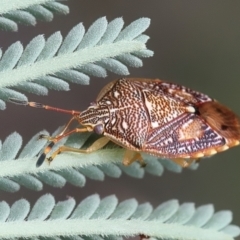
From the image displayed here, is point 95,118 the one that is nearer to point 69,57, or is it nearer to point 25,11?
point 69,57

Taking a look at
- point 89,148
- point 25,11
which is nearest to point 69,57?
point 25,11

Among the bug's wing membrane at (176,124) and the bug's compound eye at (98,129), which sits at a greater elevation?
the bug's wing membrane at (176,124)

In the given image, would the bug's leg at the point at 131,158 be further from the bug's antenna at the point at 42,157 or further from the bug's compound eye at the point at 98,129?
the bug's antenna at the point at 42,157

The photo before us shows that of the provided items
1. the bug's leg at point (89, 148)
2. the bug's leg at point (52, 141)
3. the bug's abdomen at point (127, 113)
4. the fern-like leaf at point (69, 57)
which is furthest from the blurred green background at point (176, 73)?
the fern-like leaf at point (69, 57)

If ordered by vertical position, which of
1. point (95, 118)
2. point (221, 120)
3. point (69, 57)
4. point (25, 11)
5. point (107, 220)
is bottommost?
point (107, 220)

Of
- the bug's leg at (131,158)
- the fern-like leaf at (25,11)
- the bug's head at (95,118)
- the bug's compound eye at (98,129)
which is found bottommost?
the bug's leg at (131,158)

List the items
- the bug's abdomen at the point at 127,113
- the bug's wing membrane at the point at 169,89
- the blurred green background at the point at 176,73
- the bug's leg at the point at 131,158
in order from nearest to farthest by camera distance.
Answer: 1. the bug's leg at the point at 131,158
2. the bug's abdomen at the point at 127,113
3. the bug's wing membrane at the point at 169,89
4. the blurred green background at the point at 176,73
